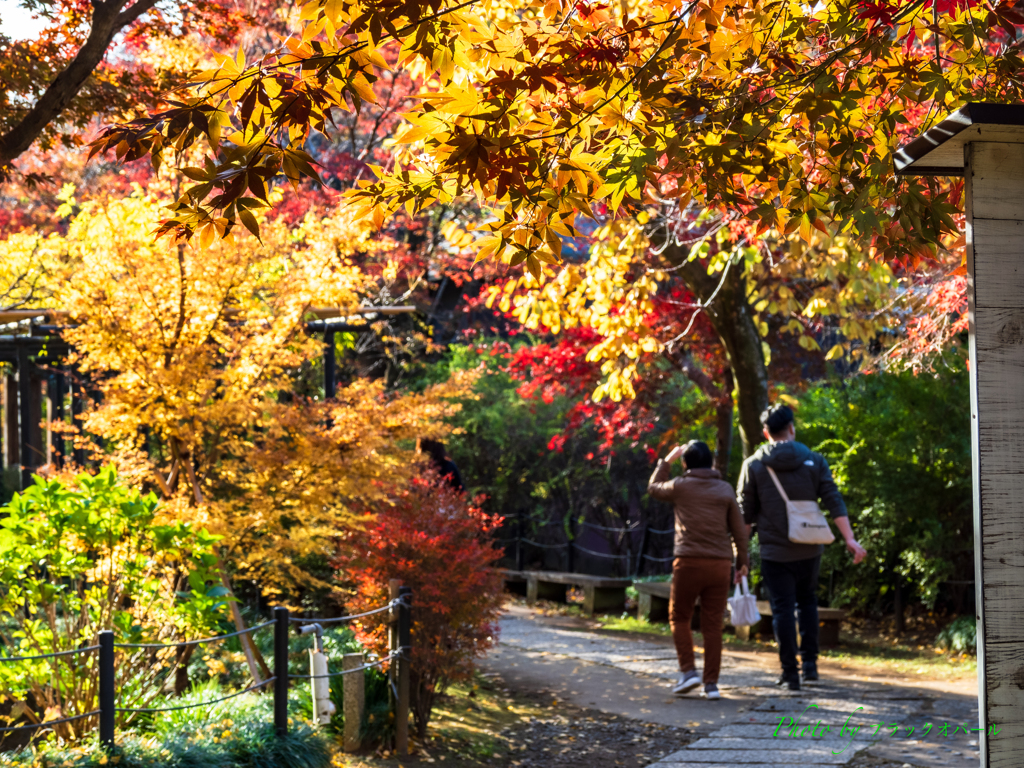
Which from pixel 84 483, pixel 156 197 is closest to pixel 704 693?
pixel 84 483

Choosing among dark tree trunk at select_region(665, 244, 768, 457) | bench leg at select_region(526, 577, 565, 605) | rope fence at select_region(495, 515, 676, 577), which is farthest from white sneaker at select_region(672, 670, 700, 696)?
bench leg at select_region(526, 577, 565, 605)

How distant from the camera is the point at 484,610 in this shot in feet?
20.1

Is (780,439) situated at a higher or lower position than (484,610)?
higher

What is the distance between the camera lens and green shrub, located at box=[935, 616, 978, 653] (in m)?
8.43

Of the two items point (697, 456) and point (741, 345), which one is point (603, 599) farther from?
point (697, 456)

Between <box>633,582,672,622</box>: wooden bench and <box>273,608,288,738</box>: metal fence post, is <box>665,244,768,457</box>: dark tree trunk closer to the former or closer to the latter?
<box>633,582,672,622</box>: wooden bench

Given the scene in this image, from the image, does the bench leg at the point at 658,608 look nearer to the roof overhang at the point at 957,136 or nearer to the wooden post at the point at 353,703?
the wooden post at the point at 353,703

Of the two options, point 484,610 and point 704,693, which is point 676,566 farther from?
point 484,610

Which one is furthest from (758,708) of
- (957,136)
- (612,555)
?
(612,555)

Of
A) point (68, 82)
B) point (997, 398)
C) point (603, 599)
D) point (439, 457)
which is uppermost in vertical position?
point (68, 82)

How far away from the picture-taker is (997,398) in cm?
244

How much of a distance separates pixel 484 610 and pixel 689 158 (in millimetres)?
3696

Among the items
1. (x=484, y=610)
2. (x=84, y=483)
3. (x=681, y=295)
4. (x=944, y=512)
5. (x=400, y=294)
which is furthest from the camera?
A: (x=400, y=294)

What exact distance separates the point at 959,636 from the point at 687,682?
323cm
